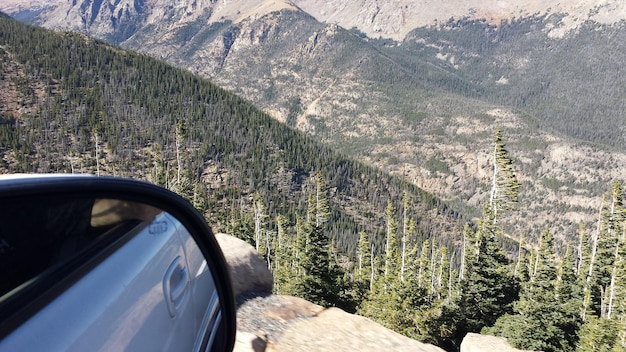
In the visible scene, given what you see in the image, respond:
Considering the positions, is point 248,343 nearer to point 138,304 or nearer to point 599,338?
point 138,304

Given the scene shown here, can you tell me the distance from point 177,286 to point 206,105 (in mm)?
193323

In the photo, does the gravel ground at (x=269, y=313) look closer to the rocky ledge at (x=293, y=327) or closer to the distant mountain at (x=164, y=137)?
the rocky ledge at (x=293, y=327)

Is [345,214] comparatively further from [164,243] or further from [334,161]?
[164,243]

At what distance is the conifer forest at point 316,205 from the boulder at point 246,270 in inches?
863

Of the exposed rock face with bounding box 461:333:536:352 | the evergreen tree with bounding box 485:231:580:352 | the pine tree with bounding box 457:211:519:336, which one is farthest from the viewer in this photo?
the pine tree with bounding box 457:211:519:336

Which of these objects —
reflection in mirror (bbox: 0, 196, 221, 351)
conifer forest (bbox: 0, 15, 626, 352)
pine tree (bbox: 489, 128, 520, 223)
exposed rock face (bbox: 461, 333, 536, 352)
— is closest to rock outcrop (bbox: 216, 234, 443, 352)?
reflection in mirror (bbox: 0, 196, 221, 351)

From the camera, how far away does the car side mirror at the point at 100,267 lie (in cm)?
110

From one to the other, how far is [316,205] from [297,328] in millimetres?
35856

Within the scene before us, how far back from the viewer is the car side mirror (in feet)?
3.60

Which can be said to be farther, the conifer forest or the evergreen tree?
the conifer forest

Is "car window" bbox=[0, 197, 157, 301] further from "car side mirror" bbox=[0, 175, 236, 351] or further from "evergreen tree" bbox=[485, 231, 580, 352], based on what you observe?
"evergreen tree" bbox=[485, 231, 580, 352]

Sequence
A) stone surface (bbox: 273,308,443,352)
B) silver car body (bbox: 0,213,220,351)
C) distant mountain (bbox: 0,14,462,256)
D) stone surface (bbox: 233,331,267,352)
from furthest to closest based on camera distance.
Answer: distant mountain (bbox: 0,14,462,256) < stone surface (bbox: 273,308,443,352) < stone surface (bbox: 233,331,267,352) < silver car body (bbox: 0,213,220,351)

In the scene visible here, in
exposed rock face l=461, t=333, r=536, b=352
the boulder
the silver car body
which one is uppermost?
the silver car body

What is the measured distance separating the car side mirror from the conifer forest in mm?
26692
